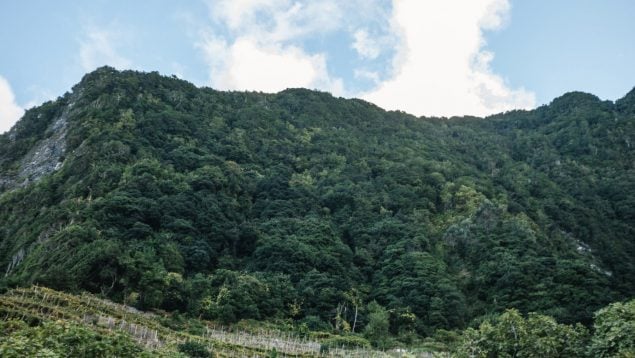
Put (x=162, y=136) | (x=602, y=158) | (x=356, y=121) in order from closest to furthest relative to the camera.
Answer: (x=162, y=136), (x=602, y=158), (x=356, y=121)

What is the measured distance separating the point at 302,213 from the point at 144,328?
4788cm

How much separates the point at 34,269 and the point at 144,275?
11615mm

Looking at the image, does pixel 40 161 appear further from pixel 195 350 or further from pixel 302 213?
pixel 195 350

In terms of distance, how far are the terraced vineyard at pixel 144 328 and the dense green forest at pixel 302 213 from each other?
14.0 ft

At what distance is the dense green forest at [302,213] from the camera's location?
211 feet

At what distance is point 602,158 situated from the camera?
427 ft

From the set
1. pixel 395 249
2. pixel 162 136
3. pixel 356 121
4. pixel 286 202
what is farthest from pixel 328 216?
pixel 356 121

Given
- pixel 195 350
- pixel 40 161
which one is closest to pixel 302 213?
pixel 40 161

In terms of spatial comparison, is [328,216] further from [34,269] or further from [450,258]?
[34,269]

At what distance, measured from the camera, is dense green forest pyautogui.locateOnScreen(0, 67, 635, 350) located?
64.4 metres

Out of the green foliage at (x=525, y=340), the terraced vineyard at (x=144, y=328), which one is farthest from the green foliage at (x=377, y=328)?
the green foliage at (x=525, y=340)

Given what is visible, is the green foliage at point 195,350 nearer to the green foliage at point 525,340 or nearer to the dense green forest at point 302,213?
the dense green forest at point 302,213

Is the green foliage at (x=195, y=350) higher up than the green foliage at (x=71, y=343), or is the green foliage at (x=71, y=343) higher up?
the green foliage at (x=71, y=343)

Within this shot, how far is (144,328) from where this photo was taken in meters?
47.8
